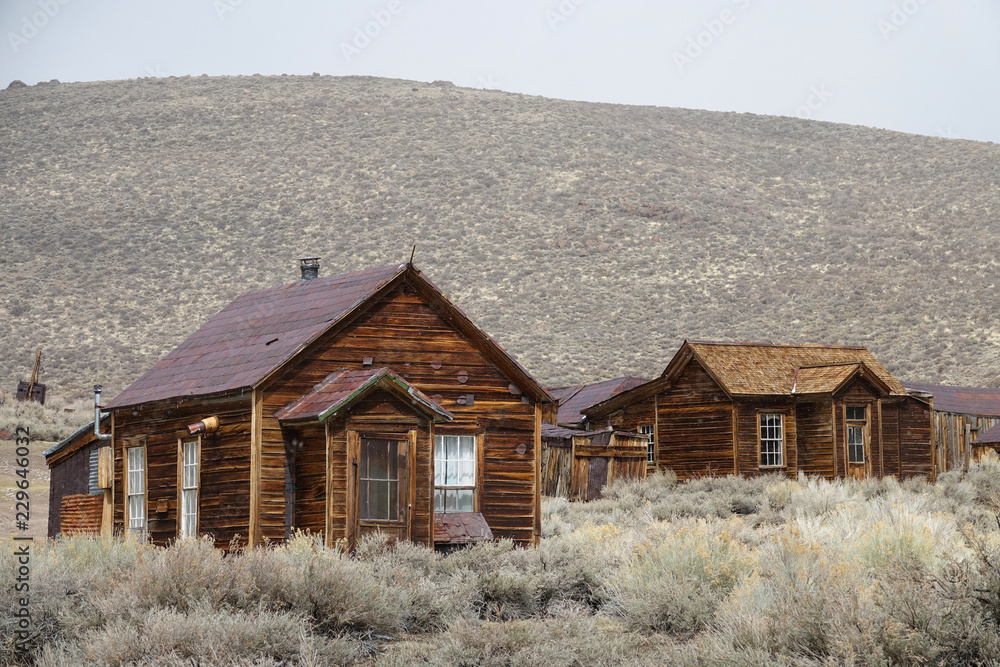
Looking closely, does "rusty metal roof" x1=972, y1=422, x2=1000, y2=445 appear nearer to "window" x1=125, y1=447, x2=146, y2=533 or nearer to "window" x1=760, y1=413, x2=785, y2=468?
"window" x1=760, y1=413, x2=785, y2=468

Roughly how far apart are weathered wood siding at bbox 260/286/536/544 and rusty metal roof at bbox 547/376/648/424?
A: 15.2 meters

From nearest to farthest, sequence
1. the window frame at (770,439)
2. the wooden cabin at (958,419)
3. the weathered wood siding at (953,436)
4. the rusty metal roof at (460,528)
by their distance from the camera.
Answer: the rusty metal roof at (460,528) < the window frame at (770,439) < the weathered wood siding at (953,436) < the wooden cabin at (958,419)

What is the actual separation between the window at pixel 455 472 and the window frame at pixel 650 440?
1418 cm

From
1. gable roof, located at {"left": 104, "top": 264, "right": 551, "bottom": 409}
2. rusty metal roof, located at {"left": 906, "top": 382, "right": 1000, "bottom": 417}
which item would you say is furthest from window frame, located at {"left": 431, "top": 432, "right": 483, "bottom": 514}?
rusty metal roof, located at {"left": 906, "top": 382, "right": 1000, "bottom": 417}

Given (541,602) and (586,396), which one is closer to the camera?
(541,602)

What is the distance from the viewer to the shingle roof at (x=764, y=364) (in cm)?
2933

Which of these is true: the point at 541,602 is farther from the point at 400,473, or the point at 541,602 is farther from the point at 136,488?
the point at 136,488

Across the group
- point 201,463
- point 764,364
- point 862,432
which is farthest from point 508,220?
point 201,463

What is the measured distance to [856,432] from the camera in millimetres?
29859

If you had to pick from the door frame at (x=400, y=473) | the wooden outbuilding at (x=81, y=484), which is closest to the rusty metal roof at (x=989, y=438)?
the door frame at (x=400, y=473)

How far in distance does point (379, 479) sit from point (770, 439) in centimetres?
1664

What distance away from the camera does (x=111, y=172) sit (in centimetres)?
7631

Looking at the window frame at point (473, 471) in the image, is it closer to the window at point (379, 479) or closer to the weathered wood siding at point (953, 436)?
the window at point (379, 479)

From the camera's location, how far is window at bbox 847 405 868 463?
29.6m
